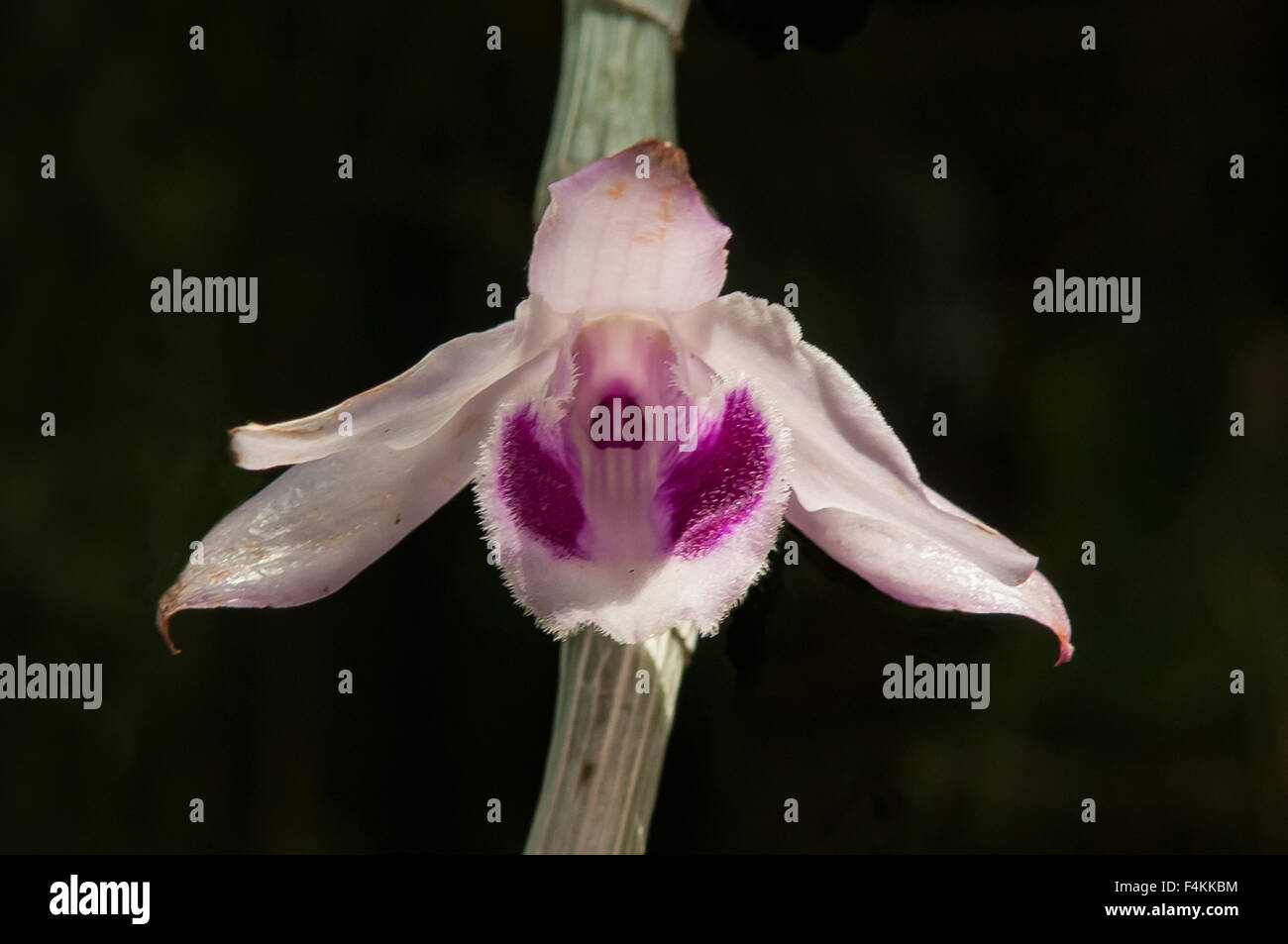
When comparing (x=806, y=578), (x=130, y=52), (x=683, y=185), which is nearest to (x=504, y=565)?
(x=683, y=185)

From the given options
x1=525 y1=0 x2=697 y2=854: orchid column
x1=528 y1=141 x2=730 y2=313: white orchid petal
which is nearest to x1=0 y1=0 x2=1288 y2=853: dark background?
x1=525 y1=0 x2=697 y2=854: orchid column

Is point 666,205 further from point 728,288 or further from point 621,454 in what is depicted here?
point 728,288

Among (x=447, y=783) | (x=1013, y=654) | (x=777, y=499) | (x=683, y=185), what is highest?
(x=683, y=185)

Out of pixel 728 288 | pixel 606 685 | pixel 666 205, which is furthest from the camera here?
pixel 728 288

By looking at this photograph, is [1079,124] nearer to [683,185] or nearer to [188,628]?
[683,185]

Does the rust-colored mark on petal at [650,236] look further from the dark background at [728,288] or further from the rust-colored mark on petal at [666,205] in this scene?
the dark background at [728,288]

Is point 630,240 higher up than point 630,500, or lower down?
higher up

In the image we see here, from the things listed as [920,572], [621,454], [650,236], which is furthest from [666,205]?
[920,572]
